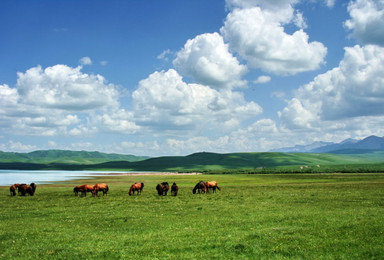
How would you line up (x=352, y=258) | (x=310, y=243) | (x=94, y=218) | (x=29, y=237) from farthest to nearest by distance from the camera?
1. (x=94, y=218)
2. (x=29, y=237)
3. (x=310, y=243)
4. (x=352, y=258)

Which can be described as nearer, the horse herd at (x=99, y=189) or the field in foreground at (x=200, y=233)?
the field in foreground at (x=200, y=233)

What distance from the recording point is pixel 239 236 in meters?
18.6

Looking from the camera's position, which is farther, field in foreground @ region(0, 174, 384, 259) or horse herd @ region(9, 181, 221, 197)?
horse herd @ region(9, 181, 221, 197)

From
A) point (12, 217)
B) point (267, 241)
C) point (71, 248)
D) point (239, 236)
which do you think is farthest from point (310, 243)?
point (12, 217)

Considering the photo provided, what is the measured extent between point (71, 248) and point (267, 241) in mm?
10118

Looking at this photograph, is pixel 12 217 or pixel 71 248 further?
pixel 12 217

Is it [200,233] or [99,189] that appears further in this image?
[99,189]

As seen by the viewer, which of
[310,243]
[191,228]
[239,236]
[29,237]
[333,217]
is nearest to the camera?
[310,243]

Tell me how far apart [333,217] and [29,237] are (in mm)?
20434

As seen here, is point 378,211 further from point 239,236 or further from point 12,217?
point 12,217

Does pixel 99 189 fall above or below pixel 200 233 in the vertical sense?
above

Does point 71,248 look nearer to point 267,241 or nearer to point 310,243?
point 267,241

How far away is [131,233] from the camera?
20.4 m

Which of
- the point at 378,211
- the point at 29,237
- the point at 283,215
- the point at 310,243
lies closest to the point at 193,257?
the point at 310,243
